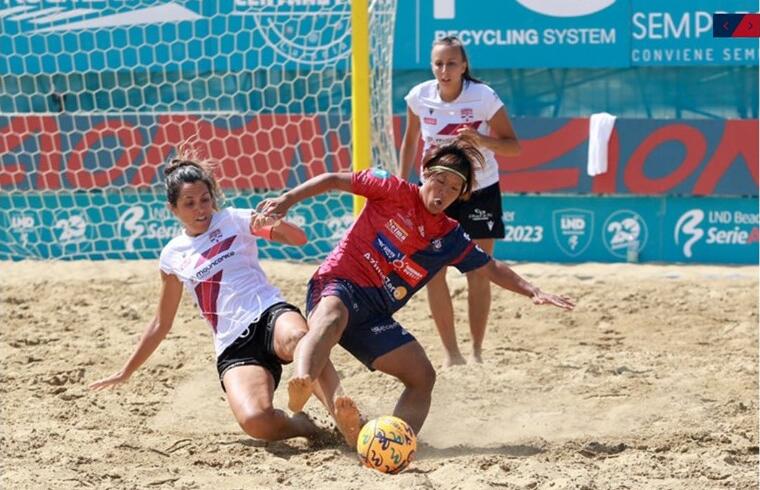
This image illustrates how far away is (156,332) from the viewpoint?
5496mm

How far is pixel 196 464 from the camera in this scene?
16.4ft

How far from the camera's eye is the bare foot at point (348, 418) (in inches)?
186

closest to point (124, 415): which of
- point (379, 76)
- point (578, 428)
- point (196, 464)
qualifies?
point (196, 464)

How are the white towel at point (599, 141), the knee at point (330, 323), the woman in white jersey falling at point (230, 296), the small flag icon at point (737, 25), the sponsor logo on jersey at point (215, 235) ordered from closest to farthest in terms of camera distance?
the small flag icon at point (737, 25), the knee at point (330, 323), the woman in white jersey falling at point (230, 296), the sponsor logo on jersey at point (215, 235), the white towel at point (599, 141)

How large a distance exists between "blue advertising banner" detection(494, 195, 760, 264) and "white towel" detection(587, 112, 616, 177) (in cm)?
40

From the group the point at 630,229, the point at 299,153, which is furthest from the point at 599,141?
the point at 299,153

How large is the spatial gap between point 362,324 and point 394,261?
13.0 inches

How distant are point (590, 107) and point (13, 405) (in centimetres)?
596

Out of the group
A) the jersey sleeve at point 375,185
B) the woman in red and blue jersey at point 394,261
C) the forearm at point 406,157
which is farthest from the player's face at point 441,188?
the forearm at point 406,157

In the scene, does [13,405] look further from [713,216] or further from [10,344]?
[713,216]

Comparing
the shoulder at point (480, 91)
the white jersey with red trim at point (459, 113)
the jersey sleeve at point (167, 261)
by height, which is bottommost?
the jersey sleeve at point (167, 261)

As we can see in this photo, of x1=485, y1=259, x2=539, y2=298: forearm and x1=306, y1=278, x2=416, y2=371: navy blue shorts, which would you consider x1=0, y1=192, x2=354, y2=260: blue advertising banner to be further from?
x1=306, y1=278, x2=416, y2=371: navy blue shorts

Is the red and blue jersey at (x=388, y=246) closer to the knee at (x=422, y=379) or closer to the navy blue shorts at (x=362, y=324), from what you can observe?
the navy blue shorts at (x=362, y=324)

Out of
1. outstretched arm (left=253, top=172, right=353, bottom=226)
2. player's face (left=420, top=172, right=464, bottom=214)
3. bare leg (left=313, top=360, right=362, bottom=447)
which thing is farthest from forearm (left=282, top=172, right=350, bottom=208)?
bare leg (left=313, top=360, right=362, bottom=447)
